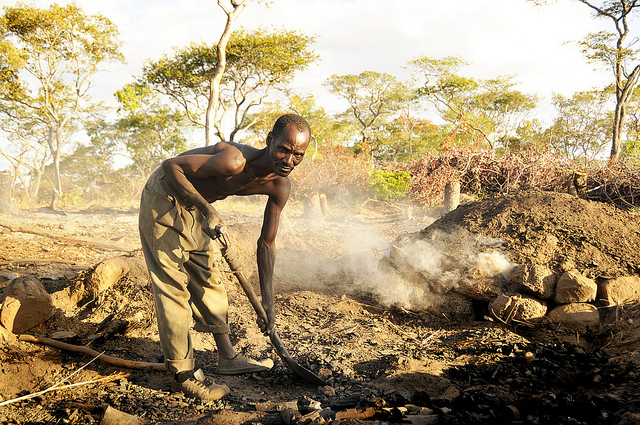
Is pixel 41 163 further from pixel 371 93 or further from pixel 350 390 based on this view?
pixel 350 390

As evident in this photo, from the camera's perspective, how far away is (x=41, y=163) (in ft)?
69.9

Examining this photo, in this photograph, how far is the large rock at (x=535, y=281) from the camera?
11.7 ft

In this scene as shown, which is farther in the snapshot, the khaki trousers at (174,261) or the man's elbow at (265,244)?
the man's elbow at (265,244)

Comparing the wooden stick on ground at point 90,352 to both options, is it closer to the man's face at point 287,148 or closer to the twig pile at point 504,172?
the man's face at point 287,148

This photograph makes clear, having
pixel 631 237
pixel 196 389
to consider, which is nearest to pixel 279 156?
pixel 196 389

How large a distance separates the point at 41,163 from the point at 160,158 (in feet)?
21.2

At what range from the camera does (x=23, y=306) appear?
2879mm

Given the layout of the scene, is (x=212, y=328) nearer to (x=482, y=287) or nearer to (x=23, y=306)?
(x=23, y=306)

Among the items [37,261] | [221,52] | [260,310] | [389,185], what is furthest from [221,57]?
[260,310]

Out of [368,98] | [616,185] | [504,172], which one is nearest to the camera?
[616,185]

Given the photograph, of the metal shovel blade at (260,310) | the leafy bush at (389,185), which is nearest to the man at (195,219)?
the metal shovel blade at (260,310)

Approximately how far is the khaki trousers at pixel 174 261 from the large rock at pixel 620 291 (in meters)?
3.10

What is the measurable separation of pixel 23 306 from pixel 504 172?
5.85 meters

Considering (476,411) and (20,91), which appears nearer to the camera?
(476,411)
